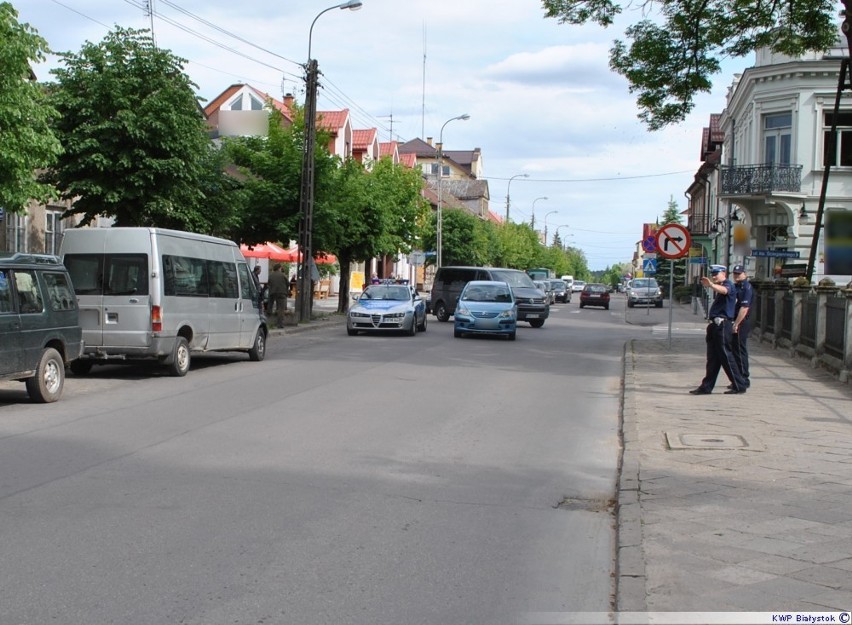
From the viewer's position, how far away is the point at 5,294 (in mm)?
11297

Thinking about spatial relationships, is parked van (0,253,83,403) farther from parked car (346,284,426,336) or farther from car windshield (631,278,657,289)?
car windshield (631,278,657,289)

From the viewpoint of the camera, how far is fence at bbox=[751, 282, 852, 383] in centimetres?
1506

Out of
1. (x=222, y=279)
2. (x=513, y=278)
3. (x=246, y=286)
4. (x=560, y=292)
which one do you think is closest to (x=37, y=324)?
(x=222, y=279)

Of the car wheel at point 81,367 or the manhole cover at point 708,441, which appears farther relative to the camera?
Answer: the car wheel at point 81,367

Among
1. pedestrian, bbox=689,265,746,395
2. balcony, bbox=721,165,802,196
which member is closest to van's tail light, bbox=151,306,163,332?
pedestrian, bbox=689,265,746,395

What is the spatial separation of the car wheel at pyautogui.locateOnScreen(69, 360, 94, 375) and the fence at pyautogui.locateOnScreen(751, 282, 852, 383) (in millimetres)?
12390

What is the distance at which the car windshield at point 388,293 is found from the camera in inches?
1056

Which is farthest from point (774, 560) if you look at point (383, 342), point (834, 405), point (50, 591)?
point (383, 342)

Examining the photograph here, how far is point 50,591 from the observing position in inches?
190

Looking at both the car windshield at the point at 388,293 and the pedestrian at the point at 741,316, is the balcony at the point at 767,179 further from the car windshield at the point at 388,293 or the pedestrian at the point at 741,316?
the pedestrian at the point at 741,316

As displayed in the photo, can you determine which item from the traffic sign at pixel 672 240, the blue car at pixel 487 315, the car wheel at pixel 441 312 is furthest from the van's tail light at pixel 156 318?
the car wheel at pixel 441 312

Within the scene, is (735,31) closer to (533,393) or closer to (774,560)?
(533,393)

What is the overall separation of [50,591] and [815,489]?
5472 mm

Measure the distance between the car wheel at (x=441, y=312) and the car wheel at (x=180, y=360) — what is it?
19592 millimetres
